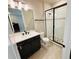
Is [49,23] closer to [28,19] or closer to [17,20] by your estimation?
[28,19]

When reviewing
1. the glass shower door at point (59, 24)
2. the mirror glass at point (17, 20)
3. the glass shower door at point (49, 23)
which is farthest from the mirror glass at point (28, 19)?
the glass shower door at point (49, 23)

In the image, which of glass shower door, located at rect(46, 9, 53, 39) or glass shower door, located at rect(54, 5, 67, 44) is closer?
glass shower door, located at rect(54, 5, 67, 44)

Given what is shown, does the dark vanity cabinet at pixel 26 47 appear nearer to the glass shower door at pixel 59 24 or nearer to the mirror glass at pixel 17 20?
the mirror glass at pixel 17 20

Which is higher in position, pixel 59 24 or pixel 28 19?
pixel 28 19

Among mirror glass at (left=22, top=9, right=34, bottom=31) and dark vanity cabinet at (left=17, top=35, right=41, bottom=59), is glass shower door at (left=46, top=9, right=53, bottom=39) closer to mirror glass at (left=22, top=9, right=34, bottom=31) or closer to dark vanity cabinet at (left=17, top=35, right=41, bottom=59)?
mirror glass at (left=22, top=9, right=34, bottom=31)

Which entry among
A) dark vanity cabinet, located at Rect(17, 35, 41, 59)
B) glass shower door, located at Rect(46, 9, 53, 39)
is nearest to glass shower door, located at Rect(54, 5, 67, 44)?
glass shower door, located at Rect(46, 9, 53, 39)

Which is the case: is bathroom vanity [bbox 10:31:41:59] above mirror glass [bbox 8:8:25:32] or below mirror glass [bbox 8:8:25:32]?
below

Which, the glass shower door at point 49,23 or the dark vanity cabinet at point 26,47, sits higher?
the glass shower door at point 49,23

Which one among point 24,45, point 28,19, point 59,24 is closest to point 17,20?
point 28,19

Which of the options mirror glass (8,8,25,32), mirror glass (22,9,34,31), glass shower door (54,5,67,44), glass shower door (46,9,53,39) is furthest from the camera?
glass shower door (46,9,53,39)

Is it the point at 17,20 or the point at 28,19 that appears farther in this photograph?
the point at 28,19

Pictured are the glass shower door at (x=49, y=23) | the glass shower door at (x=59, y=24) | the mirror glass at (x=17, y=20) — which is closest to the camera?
the mirror glass at (x=17, y=20)
